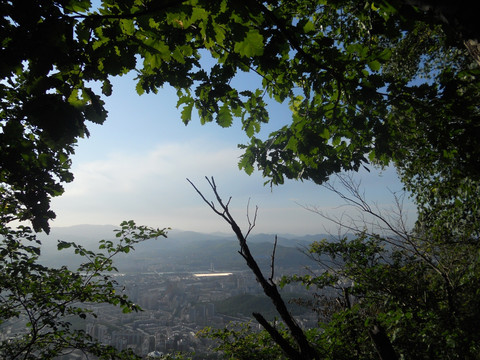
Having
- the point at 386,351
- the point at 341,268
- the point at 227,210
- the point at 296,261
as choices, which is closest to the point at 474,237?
the point at 341,268

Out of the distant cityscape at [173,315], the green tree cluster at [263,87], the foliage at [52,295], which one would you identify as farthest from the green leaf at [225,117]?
the distant cityscape at [173,315]

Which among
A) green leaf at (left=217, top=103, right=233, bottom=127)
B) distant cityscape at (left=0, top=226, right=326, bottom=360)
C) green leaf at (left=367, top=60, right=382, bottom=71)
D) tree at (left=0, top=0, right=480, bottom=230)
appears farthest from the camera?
distant cityscape at (left=0, top=226, right=326, bottom=360)

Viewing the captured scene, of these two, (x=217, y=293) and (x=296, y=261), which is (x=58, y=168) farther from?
(x=296, y=261)

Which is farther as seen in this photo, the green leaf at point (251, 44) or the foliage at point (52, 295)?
the foliage at point (52, 295)

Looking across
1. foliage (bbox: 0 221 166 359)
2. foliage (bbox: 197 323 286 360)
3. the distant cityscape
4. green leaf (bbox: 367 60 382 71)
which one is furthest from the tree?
the distant cityscape

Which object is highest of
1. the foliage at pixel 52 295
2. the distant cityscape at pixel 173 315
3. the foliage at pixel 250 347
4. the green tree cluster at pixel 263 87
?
the green tree cluster at pixel 263 87

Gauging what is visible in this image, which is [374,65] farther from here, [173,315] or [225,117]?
[173,315]

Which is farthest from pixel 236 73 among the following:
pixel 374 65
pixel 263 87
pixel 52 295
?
pixel 52 295

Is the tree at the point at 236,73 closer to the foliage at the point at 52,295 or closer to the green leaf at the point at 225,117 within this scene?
the green leaf at the point at 225,117

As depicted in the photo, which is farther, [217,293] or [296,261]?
[296,261]

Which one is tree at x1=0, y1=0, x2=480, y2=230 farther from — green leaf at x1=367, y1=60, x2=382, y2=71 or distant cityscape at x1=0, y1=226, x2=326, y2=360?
distant cityscape at x1=0, y1=226, x2=326, y2=360

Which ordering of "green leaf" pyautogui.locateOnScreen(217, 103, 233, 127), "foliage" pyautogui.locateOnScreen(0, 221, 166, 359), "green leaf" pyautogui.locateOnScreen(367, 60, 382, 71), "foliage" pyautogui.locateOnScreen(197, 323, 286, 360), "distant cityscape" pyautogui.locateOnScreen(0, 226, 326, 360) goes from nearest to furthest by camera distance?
"green leaf" pyautogui.locateOnScreen(367, 60, 382, 71), "green leaf" pyautogui.locateOnScreen(217, 103, 233, 127), "foliage" pyautogui.locateOnScreen(0, 221, 166, 359), "foliage" pyautogui.locateOnScreen(197, 323, 286, 360), "distant cityscape" pyautogui.locateOnScreen(0, 226, 326, 360)
